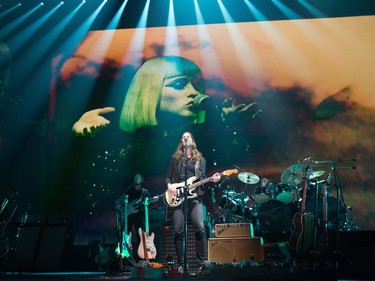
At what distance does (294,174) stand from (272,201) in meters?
0.57

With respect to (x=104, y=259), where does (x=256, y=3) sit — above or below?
above

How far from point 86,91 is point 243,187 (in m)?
3.50

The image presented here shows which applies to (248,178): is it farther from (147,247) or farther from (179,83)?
(147,247)

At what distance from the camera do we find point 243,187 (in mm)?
7652

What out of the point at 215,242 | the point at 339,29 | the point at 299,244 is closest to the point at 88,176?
the point at 215,242

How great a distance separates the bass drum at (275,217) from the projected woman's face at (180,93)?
6.95 feet

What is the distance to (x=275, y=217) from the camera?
23.1ft

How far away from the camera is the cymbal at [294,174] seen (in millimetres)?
7062

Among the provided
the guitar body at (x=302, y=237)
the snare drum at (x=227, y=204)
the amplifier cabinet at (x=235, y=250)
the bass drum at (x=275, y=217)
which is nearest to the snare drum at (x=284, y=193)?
the bass drum at (x=275, y=217)

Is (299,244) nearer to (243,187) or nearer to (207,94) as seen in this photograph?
(243,187)

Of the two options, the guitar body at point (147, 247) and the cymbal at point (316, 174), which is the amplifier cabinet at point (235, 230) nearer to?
the guitar body at point (147, 247)

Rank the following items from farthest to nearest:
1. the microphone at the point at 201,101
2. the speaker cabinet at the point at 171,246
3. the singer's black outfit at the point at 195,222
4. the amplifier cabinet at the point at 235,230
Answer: the microphone at the point at 201,101
the speaker cabinet at the point at 171,246
the amplifier cabinet at the point at 235,230
the singer's black outfit at the point at 195,222

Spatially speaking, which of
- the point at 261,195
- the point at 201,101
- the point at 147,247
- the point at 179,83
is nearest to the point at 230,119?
the point at 201,101

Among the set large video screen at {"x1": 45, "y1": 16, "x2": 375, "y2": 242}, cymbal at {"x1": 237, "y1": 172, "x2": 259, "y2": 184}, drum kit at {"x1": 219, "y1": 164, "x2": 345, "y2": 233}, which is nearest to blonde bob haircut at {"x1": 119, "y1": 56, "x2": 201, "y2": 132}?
large video screen at {"x1": 45, "y1": 16, "x2": 375, "y2": 242}
